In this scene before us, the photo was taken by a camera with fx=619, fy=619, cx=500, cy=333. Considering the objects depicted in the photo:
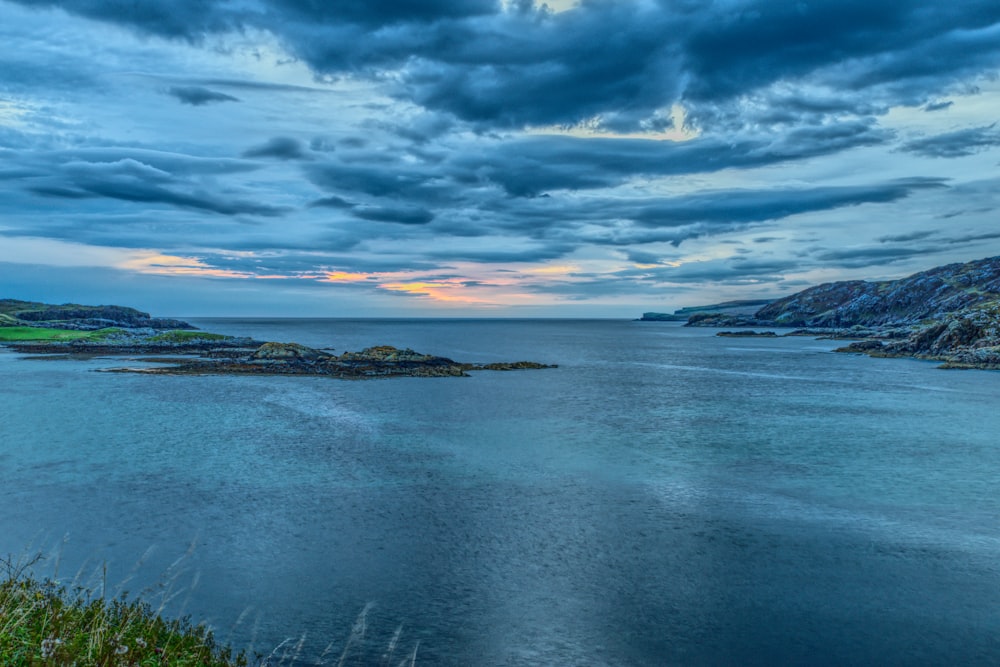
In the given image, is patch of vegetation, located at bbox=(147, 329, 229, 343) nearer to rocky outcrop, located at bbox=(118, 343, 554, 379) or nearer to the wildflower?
rocky outcrop, located at bbox=(118, 343, 554, 379)

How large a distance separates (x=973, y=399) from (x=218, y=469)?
2311 inches

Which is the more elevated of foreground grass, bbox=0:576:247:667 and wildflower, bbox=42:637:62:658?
wildflower, bbox=42:637:62:658

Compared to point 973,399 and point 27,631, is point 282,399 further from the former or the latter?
point 973,399

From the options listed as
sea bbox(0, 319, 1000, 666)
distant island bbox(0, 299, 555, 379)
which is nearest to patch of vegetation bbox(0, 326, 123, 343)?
distant island bbox(0, 299, 555, 379)

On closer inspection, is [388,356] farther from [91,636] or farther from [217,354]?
[91,636]

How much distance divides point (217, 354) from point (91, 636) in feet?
283

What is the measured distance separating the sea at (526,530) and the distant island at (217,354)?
26.7 metres

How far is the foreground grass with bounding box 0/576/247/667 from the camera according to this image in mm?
8156

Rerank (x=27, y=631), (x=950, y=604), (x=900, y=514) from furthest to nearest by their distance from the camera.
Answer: (x=900, y=514) → (x=950, y=604) → (x=27, y=631)

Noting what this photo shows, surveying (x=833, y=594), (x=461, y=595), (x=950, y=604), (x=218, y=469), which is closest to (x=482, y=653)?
(x=461, y=595)

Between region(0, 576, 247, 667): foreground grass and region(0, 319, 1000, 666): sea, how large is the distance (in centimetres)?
115

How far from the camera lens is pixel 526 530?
19.3 m

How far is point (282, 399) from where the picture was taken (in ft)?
167

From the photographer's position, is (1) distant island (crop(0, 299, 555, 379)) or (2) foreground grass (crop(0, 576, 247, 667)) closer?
(2) foreground grass (crop(0, 576, 247, 667))
